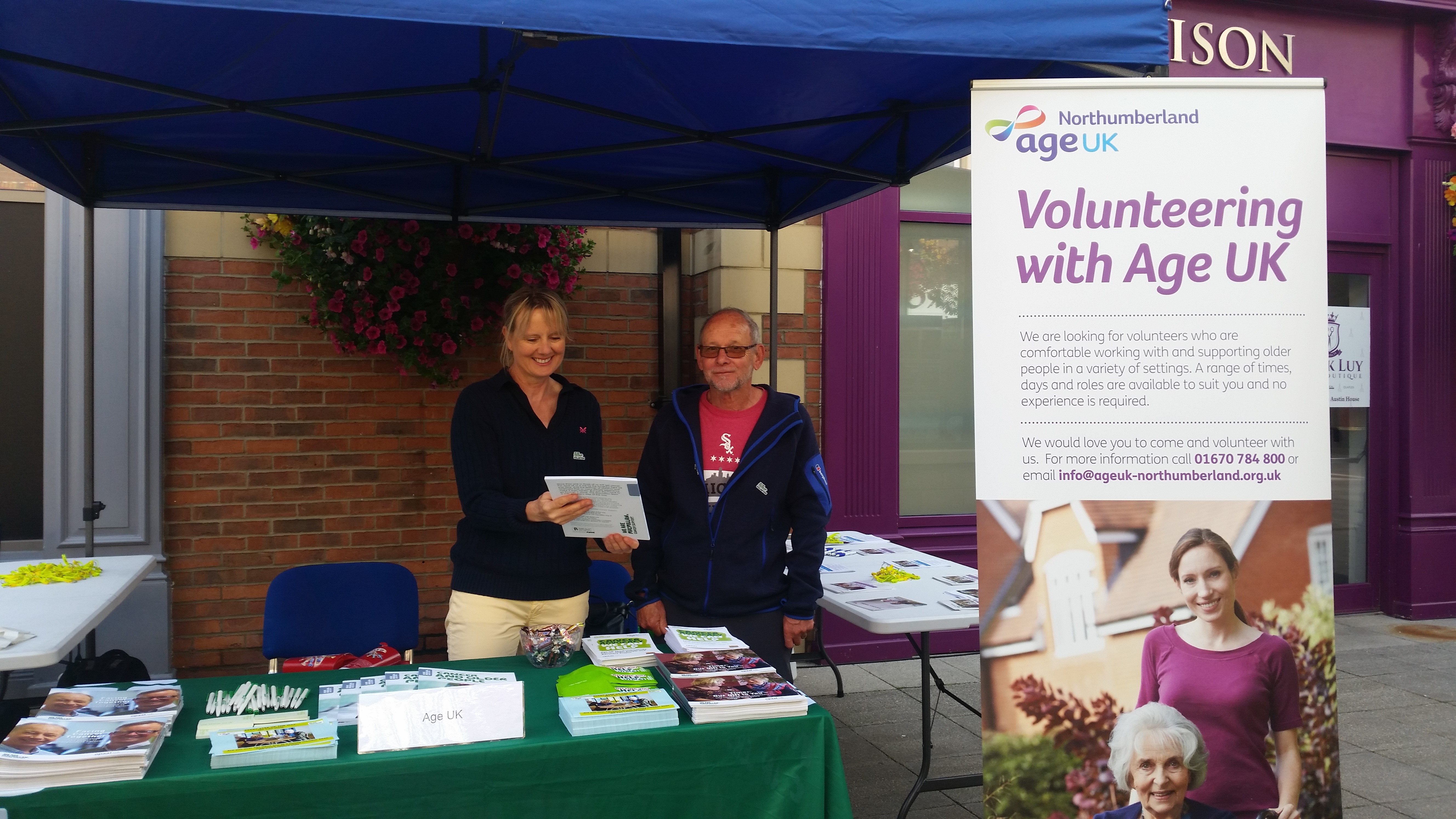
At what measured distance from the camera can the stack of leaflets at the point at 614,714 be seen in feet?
6.97

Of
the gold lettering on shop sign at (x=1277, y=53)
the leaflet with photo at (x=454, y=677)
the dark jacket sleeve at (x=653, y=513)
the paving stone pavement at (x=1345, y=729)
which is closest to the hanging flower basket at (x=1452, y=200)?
the gold lettering on shop sign at (x=1277, y=53)

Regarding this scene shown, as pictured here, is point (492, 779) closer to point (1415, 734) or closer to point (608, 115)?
point (608, 115)

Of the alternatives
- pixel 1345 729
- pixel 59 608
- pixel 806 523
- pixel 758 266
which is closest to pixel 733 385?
pixel 806 523

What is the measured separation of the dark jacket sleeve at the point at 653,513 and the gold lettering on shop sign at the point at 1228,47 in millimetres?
5076

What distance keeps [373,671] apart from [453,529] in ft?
8.39

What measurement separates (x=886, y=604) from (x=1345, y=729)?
2.71m

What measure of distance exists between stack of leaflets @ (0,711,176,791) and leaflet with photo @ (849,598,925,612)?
203 cm

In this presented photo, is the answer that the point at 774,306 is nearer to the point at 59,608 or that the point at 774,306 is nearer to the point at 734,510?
the point at 734,510

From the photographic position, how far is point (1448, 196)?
657 cm

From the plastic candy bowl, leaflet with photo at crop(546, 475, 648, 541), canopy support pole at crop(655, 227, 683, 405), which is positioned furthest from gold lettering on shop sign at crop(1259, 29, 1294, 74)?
the plastic candy bowl

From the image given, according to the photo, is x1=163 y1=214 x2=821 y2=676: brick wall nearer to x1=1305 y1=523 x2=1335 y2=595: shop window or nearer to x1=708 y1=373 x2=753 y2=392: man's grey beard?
x1=708 y1=373 x2=753 y2=392: man's grey beard

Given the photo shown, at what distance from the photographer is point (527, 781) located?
2041 mm

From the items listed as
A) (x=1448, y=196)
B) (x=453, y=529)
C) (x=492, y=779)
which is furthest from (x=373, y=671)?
(x=1448, y=196)

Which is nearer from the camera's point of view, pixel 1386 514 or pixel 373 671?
pixel 373 671
